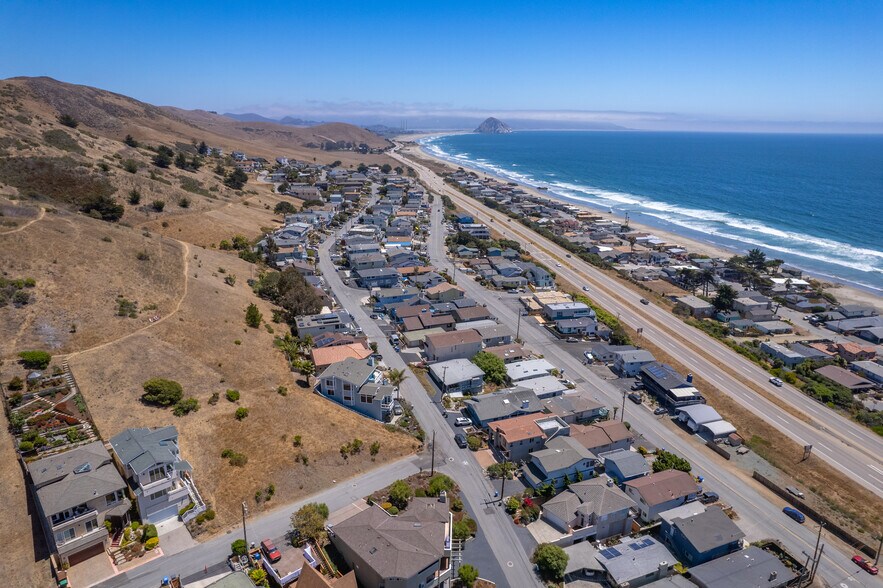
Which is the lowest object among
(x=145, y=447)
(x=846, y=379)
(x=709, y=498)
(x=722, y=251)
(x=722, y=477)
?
(x=846, y=379)

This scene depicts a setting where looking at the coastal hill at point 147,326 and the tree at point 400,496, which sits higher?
the coastal hill at point 147,326

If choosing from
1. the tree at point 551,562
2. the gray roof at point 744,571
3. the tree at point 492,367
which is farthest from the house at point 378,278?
the gray roof at point 744,571

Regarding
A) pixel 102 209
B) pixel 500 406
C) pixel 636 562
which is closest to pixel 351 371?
pixel 500 406

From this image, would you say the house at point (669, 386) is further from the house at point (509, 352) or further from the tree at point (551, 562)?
the tree at point (551, 562)

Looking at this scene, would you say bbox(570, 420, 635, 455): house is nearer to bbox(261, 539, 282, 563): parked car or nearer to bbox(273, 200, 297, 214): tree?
bbox(261, 539, 282, 563): parked car

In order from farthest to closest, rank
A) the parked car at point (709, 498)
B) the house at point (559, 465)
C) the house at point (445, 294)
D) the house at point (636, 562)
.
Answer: the house at point (445, 294)
the house at point (559, 465)
the parked car at point (709, 498)
the house at point (636, 562)

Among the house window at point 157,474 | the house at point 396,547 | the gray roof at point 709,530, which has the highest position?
the house window at point 157,474

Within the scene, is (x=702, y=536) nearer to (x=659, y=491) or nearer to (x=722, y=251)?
(x=659, y=491)
